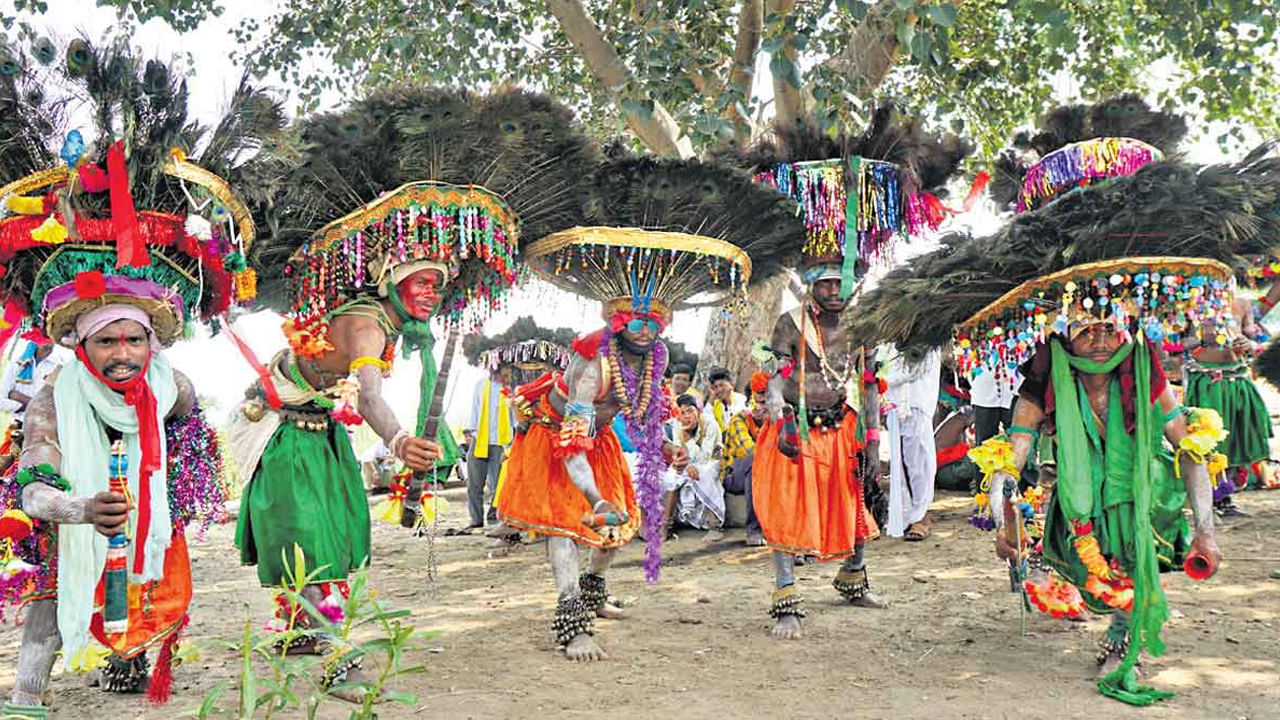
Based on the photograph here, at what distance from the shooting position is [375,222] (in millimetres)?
4441

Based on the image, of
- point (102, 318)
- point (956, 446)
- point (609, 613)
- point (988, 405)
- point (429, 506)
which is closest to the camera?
point (102, 318)

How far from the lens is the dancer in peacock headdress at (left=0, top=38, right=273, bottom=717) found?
3.76m

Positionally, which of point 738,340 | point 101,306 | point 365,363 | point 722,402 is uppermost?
point 738,340

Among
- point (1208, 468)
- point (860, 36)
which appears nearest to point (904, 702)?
point (1208, 468)

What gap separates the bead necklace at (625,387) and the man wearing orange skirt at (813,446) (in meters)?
0.80

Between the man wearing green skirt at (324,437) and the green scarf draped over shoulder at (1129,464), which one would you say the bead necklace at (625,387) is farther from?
the green scarf draped over shoulder at (1129,464)

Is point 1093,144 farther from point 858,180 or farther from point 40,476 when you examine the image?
point 40,476

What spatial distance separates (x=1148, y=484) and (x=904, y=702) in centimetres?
138

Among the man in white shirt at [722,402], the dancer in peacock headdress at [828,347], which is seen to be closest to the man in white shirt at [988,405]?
the man in white shirt at [722,402]

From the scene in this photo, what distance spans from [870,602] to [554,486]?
212 cm

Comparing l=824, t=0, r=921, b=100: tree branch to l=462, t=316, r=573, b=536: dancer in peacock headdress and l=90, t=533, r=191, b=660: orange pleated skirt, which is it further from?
l=90, t=533, r=191, b=660: orange pleated skirt

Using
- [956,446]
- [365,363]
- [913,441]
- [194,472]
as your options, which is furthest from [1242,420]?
[194,472]

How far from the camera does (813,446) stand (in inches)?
226

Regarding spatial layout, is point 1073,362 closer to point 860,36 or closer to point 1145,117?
point 1145,117
